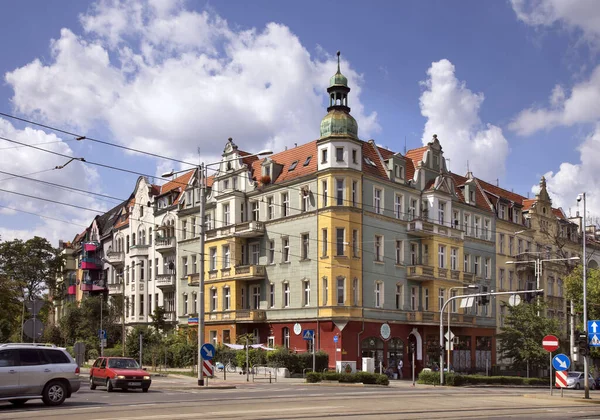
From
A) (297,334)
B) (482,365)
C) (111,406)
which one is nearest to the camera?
(111,406)

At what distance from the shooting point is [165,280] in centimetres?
6869

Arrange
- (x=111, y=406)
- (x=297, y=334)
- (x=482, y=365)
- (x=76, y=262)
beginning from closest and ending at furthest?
(x=111, y=406) < (x=297, y=334) < (x=482, y=365) < (x=76, y=262)

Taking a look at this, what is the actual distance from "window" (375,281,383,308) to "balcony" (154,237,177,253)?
2090cm

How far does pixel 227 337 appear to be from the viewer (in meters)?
60.2

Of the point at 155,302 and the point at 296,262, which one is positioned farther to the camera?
the point at 155,302

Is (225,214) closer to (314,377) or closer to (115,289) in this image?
(115,289)

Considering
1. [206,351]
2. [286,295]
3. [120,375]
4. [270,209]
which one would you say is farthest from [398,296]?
[120,375]

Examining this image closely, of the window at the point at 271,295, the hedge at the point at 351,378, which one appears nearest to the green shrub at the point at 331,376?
the hedge at the point at 351,378

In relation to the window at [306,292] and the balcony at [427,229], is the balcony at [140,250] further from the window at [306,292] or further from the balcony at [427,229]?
the balcony at [427,229]

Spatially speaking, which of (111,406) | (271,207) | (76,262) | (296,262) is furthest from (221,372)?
(76,262)

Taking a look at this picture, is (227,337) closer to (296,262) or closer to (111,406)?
(296,262)

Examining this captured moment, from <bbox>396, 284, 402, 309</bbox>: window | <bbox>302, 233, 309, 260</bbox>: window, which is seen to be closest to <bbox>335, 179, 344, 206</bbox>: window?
<bbox>302, 233, 309, 260</bbox>: window

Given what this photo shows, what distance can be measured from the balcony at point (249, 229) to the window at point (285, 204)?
2130mm

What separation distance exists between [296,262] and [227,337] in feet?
29.9
